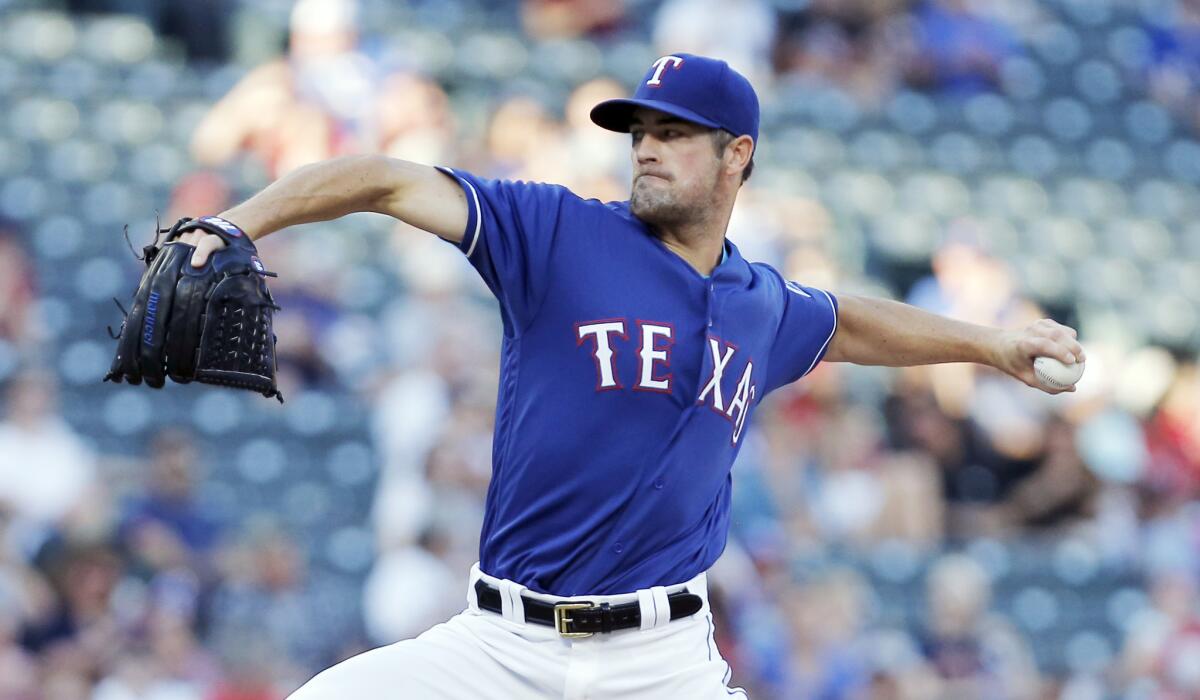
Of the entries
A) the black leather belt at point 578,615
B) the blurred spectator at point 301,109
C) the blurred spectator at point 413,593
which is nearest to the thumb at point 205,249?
the black leather belt at point 578,615

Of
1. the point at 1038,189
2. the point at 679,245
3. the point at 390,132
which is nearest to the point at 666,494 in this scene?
the point at 679,245

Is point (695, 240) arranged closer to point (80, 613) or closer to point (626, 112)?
point (626, 112)

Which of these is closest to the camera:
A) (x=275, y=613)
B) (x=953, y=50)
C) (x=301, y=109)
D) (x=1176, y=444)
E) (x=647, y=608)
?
(x=647, y=608)

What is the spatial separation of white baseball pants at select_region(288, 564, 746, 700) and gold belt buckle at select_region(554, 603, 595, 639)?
20 mm

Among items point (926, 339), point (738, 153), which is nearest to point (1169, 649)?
point (926, 339)

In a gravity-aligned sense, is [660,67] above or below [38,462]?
above

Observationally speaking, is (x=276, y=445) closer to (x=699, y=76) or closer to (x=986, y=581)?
(x=986, y=581)

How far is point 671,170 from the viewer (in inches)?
160

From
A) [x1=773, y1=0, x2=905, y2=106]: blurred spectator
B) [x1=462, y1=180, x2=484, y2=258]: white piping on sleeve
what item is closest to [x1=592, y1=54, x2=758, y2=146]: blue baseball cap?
[x1=462, y1=180, x2=484, y2=258]: white piping on sleeve

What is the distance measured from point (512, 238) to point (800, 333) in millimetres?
871

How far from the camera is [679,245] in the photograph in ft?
13.6

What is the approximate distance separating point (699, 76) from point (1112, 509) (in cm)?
665

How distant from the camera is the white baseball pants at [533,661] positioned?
3771 mm

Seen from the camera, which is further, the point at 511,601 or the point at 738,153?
the point at 738,153
